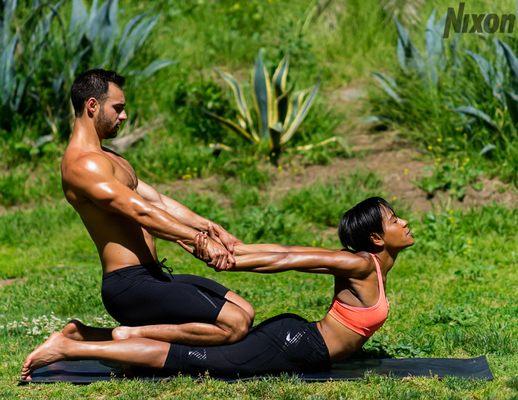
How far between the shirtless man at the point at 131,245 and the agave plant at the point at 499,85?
5.08 metres

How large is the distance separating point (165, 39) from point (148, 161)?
311 centimetres

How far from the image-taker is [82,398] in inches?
215

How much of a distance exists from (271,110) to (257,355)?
18.6 ft

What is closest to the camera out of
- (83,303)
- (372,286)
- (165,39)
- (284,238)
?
(372,286)

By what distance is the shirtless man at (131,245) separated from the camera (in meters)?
5.61

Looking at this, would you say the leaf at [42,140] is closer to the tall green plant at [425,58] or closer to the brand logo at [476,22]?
the tall green plant at [425,58]

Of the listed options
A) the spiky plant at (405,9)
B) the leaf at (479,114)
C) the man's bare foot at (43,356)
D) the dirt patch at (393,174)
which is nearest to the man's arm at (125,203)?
the man's bare foot at (43,356)

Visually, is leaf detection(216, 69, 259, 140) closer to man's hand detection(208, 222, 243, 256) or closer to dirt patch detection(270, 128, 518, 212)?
dirt patch detection(270, 128, 518, 212)

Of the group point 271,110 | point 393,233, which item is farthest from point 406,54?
point 393,233

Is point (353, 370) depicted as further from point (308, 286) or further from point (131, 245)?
point (308, 286)

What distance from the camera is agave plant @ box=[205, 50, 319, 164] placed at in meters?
11.0

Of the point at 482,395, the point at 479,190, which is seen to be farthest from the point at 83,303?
the point at 479,190

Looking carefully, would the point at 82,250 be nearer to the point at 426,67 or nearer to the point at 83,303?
the point at 83,303

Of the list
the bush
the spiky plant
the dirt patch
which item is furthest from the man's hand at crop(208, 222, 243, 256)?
the spiky plant
